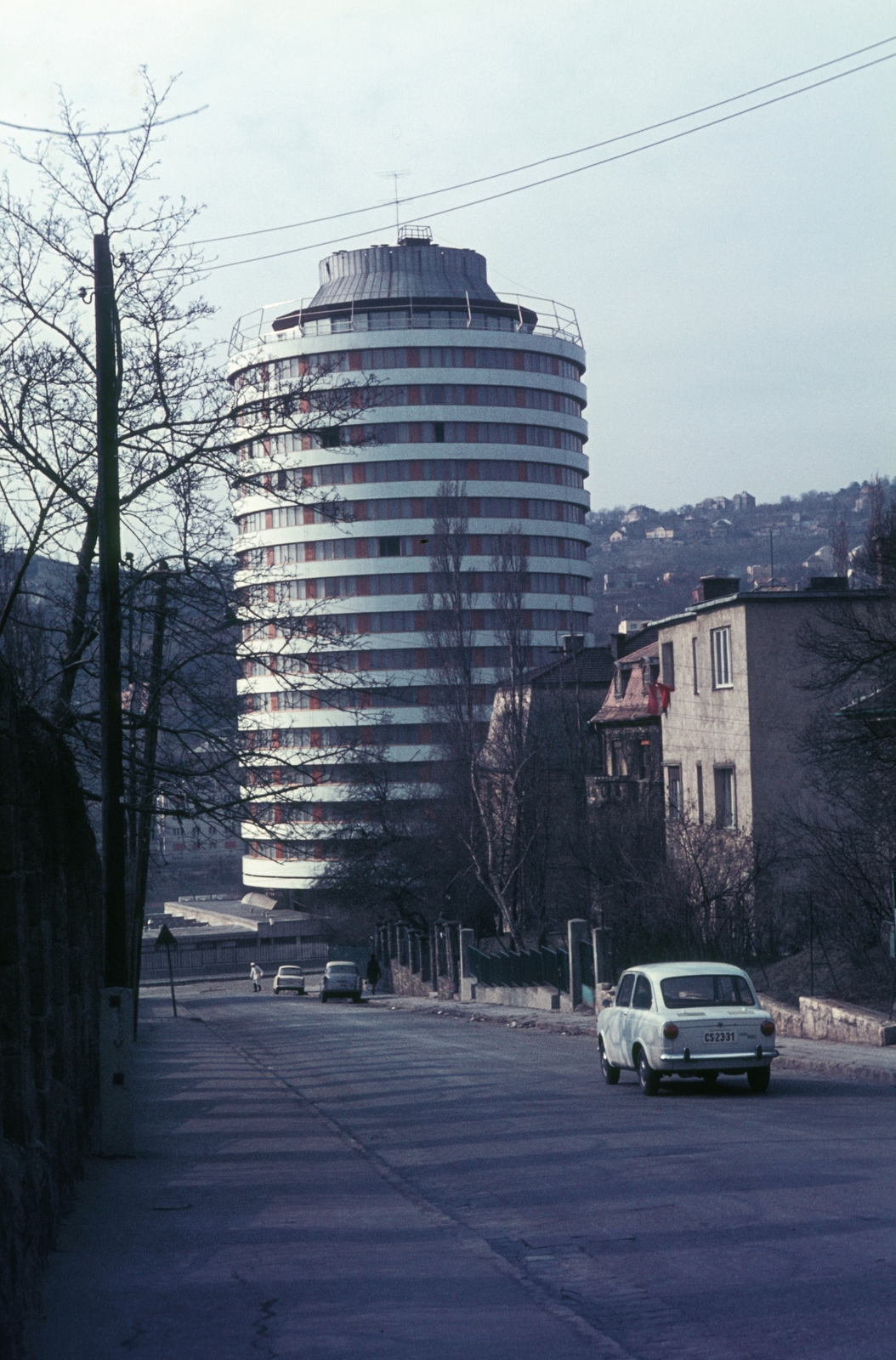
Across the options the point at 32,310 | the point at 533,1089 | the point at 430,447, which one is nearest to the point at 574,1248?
the point at 533,1089

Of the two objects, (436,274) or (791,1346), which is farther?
(436,274)

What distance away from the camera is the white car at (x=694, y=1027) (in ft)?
56.1

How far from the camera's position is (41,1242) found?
8344 millimetres

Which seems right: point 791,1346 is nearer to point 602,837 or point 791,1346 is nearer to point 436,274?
point 602,837

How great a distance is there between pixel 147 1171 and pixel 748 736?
104 feet

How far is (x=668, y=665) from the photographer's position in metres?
49.3

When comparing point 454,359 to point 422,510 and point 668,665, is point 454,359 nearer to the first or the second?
point 422,510

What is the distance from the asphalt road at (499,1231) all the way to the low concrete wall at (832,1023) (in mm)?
3627

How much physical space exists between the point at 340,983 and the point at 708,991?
44.2 meters

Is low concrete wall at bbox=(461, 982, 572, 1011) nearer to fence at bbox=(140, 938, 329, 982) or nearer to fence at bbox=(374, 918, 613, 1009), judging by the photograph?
fence at bbox=(374, 918, 613, 1009)

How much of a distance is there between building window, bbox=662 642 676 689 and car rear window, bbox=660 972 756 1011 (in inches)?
1220

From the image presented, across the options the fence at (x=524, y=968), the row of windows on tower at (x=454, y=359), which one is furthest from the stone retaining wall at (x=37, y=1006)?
the row of windows on tower at (x=454, y=359)

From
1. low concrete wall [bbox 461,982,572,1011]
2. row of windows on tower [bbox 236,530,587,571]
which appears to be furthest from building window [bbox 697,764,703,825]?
row of windows on tower [bbox 236,530,587,571]

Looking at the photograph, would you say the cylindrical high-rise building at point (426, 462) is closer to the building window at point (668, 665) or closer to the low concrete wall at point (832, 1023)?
the building window at point (668, 665)
